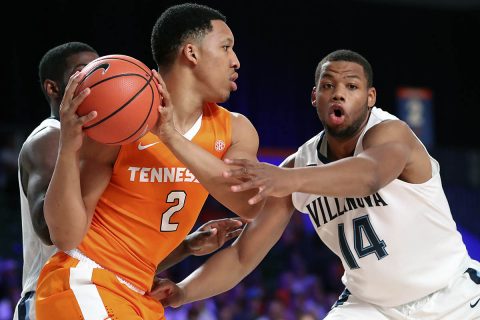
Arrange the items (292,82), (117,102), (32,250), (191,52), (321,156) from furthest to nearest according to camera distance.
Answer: (292,82) → (321,156) → (32,250) → (191,52) → (117,102)

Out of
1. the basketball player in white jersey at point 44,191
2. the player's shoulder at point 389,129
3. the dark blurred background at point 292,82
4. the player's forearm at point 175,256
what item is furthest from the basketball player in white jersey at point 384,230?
the dark blurred background at point 292,82

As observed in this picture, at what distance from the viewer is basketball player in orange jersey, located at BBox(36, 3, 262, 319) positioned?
3.35m

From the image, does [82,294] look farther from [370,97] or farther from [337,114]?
[370,97]

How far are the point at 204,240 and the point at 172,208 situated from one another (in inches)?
22.9

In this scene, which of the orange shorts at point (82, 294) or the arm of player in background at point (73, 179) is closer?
the arm of player in background at point (73, 179)

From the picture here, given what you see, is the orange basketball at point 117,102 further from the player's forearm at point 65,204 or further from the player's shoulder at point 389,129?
the player's shoulder at point 389,129

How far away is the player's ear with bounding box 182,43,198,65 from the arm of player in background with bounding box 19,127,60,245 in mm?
779

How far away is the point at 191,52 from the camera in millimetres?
3807

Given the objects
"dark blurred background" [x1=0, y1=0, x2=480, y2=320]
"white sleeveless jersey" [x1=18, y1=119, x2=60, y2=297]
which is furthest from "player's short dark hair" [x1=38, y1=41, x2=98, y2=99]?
"dark blurred background" [x1=0, y1=0, x2=480, y2=320]

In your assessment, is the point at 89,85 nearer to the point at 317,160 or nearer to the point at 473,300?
the point at 317,160

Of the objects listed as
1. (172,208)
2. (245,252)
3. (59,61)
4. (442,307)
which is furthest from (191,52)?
(442,307)

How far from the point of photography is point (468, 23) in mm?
18531

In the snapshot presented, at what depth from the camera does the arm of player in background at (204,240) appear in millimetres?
4246

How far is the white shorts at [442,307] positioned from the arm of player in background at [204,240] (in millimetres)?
775
